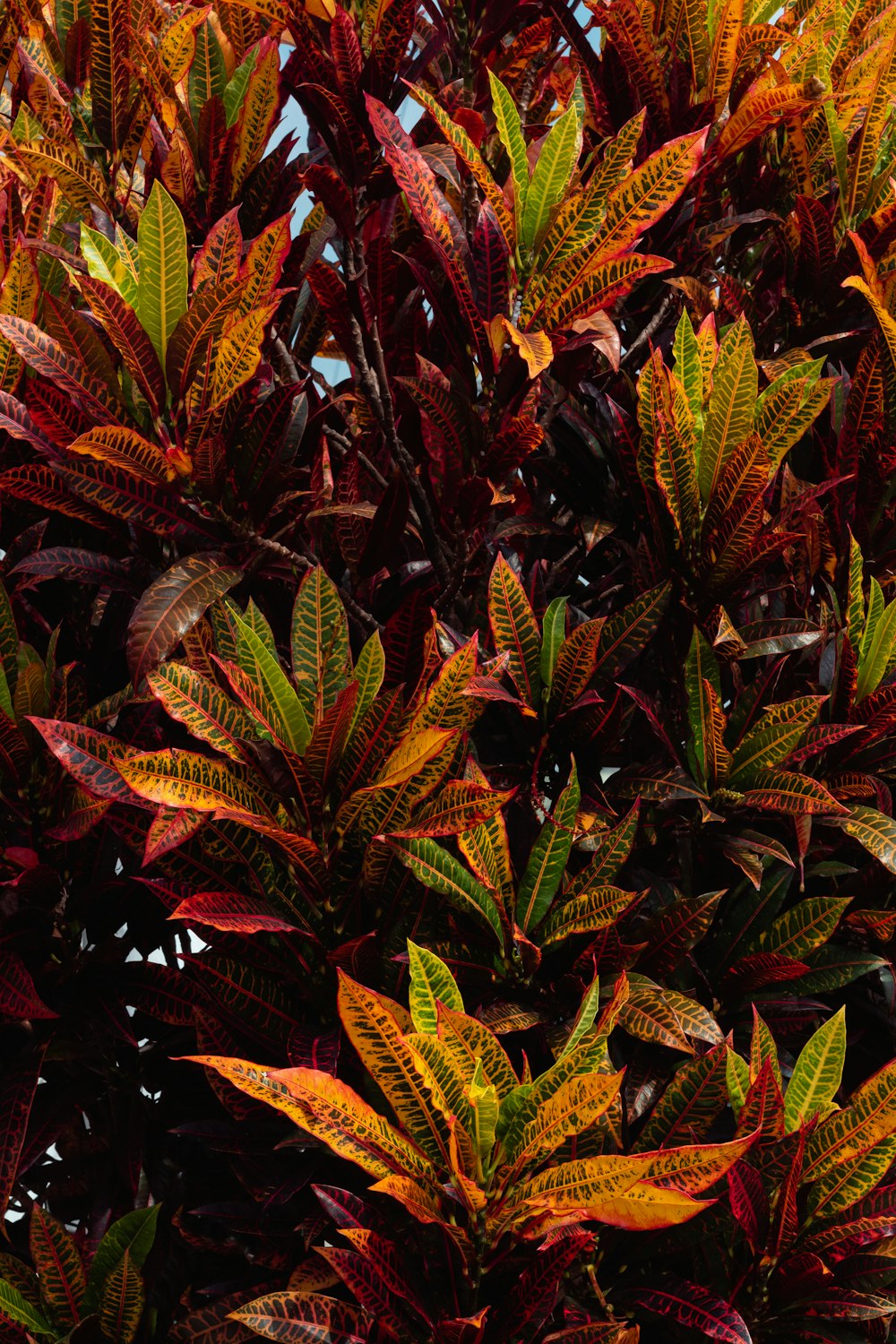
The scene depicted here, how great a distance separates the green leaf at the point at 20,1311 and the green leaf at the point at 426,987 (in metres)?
0.47

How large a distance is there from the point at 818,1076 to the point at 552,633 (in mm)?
452

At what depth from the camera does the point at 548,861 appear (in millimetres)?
1026

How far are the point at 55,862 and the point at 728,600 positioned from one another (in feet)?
2.35

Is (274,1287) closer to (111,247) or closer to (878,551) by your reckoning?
(111,247)

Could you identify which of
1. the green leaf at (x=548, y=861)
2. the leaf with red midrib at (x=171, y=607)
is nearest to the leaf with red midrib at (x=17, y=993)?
the leaf with red midrib at (x=171, y=607)

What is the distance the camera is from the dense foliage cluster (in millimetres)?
898

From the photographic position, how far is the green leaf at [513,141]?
1043mm

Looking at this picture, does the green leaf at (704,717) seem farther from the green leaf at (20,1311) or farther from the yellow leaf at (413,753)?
the green leaf at (20,1311)

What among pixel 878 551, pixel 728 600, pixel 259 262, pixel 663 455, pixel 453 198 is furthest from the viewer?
pixel 453 198

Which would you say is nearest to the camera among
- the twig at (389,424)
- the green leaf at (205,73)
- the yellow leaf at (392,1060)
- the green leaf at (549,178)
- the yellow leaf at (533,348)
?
the yellow leaf at (392,1060)

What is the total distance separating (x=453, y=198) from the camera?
1517 mm

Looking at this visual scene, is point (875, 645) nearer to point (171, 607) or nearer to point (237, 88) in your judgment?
point (171, 607)

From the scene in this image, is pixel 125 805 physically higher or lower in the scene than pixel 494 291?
lower

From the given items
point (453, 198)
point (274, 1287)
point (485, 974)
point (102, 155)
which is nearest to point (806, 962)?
point (485, 974)
